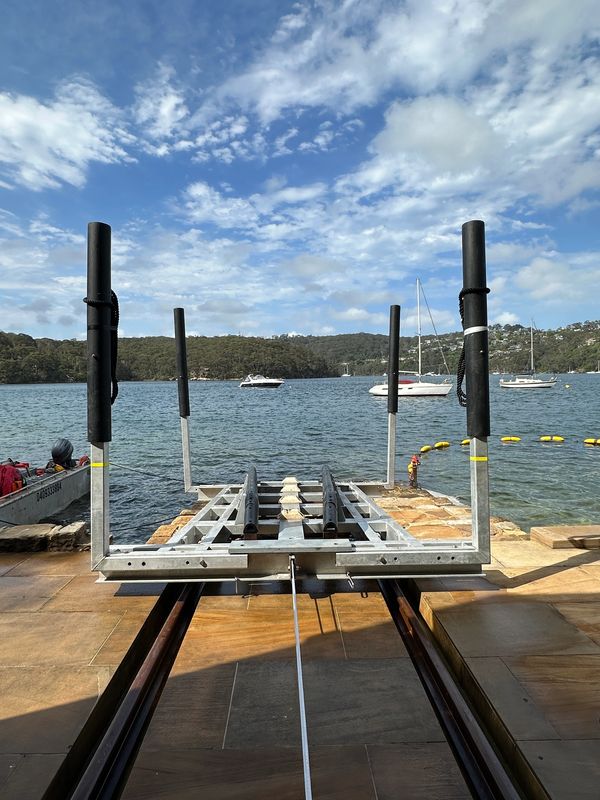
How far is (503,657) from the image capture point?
2.98 meters

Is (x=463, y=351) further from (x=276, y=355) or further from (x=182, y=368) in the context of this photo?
(x=276, y=355)

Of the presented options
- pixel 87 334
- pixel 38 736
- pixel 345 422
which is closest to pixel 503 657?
pixel 38 736

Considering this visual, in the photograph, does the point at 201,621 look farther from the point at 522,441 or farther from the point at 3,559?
the point at 522,441

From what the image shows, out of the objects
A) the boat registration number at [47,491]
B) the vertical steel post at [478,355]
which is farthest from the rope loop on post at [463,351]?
the boat registration number at [47,491]

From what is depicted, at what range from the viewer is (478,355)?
3.89 m

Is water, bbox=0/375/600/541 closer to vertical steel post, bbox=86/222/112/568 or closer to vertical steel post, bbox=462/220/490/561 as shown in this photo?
vertical steel post, bbox=86/222/112/568

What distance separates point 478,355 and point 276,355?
13109 centimetres

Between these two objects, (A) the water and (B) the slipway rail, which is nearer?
(B) the slipway rail

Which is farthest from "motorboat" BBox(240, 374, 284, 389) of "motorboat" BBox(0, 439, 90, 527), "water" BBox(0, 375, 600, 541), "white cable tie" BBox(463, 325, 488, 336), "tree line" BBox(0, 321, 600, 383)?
"white cable tie" BBox(463, 325, 488, 336)

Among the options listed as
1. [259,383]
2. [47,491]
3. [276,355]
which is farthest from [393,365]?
[276,355]

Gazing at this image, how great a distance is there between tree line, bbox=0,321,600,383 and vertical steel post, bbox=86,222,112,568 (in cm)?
5072

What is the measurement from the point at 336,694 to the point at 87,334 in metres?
2.94

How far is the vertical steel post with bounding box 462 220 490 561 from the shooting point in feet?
12.8

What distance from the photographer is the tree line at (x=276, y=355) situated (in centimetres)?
9844
